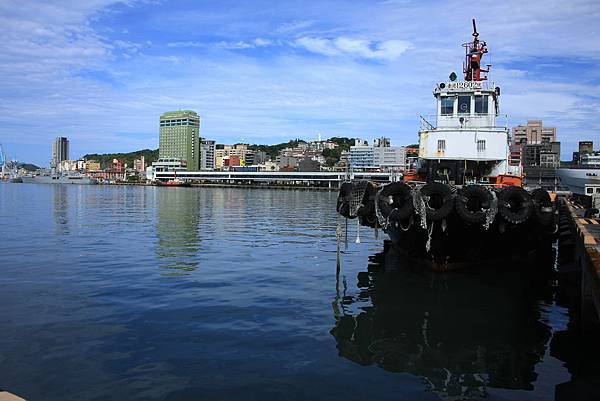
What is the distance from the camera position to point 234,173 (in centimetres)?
17762

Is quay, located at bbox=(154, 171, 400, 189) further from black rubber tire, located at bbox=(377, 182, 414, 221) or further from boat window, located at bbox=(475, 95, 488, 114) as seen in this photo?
black rubber tire, located at bbox=(377, 182, 414, 221)

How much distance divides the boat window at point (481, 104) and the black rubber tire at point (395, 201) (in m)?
8.63

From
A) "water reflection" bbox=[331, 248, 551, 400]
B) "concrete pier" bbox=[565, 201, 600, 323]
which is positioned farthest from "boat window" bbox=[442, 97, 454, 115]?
"concrete pier" bbox=[565, 201, 600, 323]

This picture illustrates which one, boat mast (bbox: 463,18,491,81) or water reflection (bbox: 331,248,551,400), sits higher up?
boat mast (bbox: 463,18,491,81)

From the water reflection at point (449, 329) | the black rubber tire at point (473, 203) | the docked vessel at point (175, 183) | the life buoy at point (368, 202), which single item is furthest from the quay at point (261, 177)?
the black rubber tire at point (473, 203)

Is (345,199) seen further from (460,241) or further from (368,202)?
(460,241)

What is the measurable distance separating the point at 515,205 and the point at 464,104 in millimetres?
8006

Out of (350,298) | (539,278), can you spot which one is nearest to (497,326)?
(350,298)

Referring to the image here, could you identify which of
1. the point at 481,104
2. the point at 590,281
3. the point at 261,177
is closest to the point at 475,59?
the point at 481,104

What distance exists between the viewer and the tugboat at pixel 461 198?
1558 cm

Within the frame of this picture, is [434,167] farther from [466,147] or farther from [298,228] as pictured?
[298,228]

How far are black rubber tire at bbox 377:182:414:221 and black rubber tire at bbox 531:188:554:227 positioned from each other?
4898 mm

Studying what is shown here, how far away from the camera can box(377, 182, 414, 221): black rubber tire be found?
51.7 feet

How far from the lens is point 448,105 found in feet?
75.3
